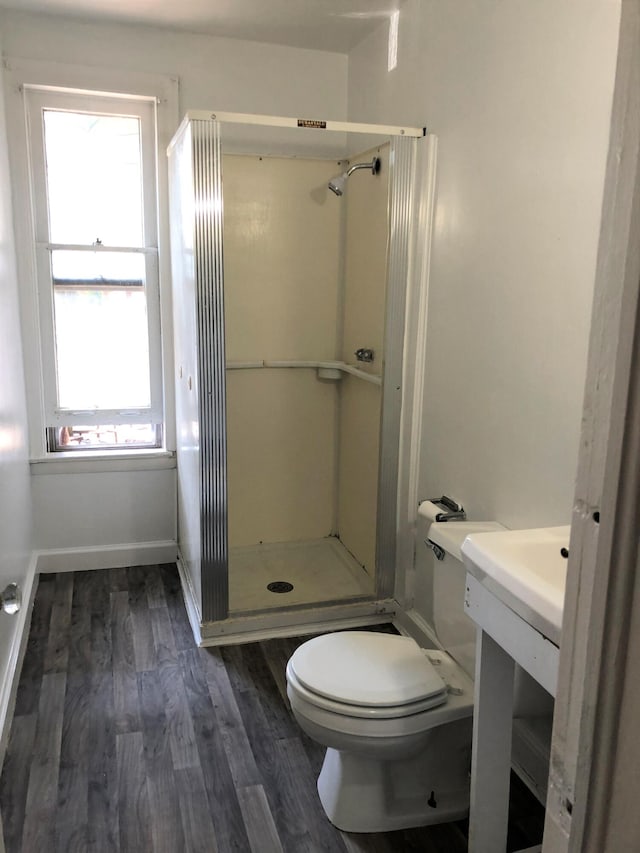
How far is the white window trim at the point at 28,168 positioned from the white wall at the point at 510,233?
1.09 m

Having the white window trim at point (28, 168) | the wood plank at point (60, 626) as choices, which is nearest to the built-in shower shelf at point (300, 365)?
the white window trim at point (28, 168)

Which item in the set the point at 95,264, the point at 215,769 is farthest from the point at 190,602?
the point at 95,264

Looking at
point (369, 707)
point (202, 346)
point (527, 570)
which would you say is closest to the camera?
point (527, 570)

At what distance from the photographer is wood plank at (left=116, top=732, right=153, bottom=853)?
5.84 feet

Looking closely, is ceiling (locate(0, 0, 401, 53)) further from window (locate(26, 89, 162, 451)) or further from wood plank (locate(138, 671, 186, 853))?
wood plank (locate(138, 671, 186, 853))

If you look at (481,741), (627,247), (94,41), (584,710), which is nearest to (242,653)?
(481,741)

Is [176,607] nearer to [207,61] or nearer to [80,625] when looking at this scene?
[80,625]

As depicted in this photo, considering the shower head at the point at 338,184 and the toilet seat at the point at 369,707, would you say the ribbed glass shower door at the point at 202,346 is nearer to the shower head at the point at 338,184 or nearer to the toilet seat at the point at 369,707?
the shower head at the point at 338,184

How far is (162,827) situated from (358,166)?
7.98ft

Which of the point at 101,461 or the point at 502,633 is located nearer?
the point at 502,633

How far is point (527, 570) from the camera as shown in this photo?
4.46 feet

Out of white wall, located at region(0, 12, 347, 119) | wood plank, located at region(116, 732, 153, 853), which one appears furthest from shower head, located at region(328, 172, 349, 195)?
wood plank, located at region(116, 732, 153, 853)

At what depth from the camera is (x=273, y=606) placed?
111 inches

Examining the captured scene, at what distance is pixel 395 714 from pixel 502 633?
0.47 m
